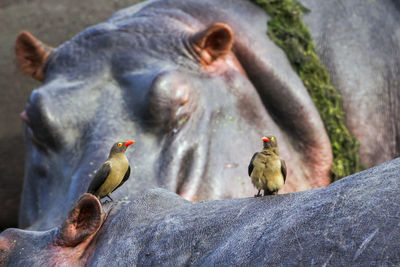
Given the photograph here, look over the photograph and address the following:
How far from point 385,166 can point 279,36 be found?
2.62 m

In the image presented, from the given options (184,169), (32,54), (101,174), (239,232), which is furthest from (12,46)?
(239,232)

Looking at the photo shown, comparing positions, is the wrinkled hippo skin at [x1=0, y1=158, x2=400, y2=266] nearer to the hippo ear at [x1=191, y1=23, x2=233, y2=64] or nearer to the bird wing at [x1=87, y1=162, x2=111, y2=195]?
the bird wing at [x1=87, y1=162, x2=111, y2=195]

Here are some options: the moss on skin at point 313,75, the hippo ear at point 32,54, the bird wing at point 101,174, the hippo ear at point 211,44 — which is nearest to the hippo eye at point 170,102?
the hippo ear at point 211,44

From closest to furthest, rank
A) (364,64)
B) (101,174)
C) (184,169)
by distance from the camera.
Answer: (101,174), (184,169), (364,64)

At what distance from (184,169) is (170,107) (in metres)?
0.31

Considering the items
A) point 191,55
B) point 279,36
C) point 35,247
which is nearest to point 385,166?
point 35,247

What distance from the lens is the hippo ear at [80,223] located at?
1599mm

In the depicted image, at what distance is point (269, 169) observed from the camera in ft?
5.42

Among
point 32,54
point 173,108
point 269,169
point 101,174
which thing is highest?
point 269,169

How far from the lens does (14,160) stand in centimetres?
523

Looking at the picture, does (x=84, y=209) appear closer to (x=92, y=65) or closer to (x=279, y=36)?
(x=92, y=65)

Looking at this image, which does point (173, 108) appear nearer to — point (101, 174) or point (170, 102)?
point (170, 102)

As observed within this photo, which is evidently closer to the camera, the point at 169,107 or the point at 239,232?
the point at 239,232

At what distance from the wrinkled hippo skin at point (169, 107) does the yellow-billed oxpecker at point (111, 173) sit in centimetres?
69
